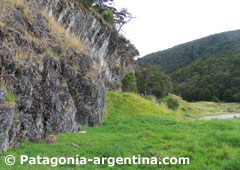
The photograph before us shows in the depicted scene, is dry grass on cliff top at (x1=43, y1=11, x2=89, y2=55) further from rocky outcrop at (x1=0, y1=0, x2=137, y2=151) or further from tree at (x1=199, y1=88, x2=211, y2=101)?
tree at (x1=199, y1=88, x2=211, y2=101)

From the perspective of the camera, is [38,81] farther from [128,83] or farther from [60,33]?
[128,83]

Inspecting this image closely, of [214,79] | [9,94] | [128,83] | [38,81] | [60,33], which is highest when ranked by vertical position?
[214,79]

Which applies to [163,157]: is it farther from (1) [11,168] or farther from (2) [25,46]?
(2) [25,46]

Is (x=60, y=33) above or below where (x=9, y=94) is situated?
above

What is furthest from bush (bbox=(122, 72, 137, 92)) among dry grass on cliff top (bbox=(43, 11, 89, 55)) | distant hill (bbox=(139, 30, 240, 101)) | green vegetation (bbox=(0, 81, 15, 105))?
distant hill (bbox=(139, 30, 240, 101))

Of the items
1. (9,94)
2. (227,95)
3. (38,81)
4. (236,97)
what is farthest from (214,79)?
(9,94)

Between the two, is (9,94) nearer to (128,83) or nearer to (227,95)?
(128,83)

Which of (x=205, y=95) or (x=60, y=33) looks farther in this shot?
(x=205, y=95)

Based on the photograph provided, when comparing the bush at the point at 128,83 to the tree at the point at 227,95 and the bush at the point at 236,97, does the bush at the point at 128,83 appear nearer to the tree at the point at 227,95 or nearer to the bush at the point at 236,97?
the bush at the point at 236,97

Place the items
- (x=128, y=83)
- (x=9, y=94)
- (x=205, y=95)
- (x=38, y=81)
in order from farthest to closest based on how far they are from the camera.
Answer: (x=205, y=95) < (x=128, y=83) < (x=38, y=81) < (x=9, y=94)

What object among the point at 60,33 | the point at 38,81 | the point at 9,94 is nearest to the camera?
the point at 9,94

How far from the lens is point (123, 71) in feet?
131

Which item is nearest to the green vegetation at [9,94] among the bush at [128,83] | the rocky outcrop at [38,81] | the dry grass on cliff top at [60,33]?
the rocky outcrop at [38,81]

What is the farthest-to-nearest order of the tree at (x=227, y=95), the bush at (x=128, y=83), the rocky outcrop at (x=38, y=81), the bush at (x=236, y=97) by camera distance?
1. the tree at (x=227, y=95)
2. the bush at (x=236, y=97)
3. the bush at (x=128, y=83)
4. the rocky outcrop at (x=38, y=81)
